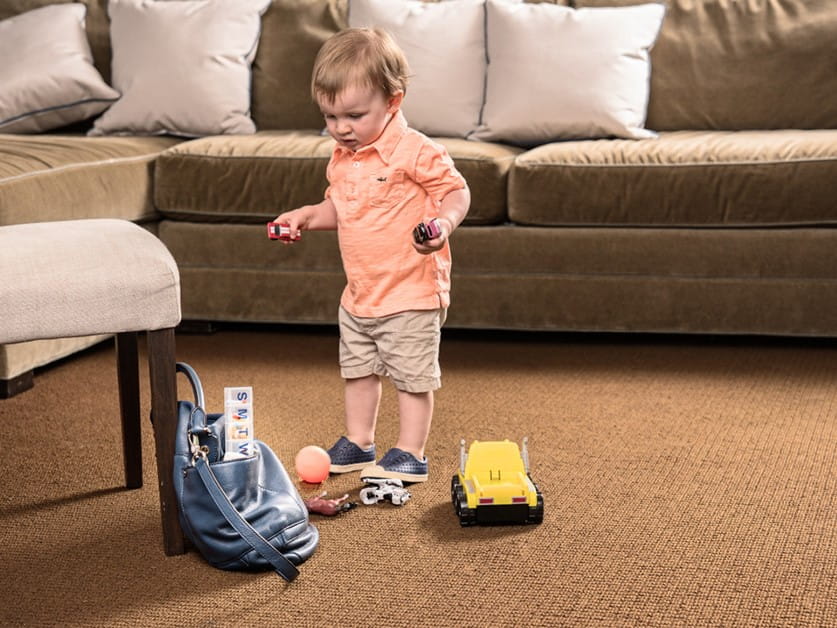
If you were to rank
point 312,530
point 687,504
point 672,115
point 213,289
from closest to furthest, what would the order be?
1. point 312,530
2. point 687,504
3. point 213,289
4. point 672,115

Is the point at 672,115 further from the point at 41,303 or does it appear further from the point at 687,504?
the point at 41,303

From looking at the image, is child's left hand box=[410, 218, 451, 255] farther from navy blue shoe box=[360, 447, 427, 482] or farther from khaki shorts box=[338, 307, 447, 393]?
navy blue shoe box=[360, 447, 427, 482]

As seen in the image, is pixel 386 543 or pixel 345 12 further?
pixel 345 12

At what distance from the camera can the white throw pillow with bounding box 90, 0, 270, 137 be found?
10.8 ft

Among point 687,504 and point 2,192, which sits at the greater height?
point 2,192

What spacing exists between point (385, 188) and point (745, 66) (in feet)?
5.29

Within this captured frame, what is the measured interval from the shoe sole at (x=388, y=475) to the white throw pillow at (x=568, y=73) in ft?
4.62

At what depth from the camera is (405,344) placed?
1.94 m

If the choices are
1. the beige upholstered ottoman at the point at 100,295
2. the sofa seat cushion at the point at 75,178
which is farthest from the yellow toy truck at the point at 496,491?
the sofa seat cushion at the point at 75,178

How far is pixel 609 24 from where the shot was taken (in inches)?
121

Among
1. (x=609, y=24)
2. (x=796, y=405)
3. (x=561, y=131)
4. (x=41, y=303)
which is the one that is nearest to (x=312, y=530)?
(x=41, y=303)

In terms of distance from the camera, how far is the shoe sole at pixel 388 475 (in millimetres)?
1915

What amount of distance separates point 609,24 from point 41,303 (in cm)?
202

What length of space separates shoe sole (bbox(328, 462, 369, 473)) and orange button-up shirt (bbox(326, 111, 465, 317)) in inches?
10.8
